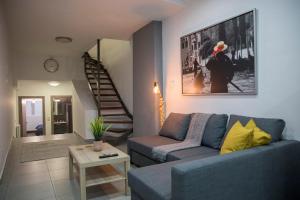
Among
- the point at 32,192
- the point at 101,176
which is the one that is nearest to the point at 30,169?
the point at 32,192

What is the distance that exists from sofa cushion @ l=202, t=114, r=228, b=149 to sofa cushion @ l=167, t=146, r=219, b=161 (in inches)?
3.6

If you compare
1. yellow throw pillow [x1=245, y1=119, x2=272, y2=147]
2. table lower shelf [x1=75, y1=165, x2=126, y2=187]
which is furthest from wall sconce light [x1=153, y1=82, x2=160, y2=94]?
yellow throw pillow [x1=245, y1=119, x2=272, y2=147]

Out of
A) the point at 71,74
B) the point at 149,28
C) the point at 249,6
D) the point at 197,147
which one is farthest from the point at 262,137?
the point at 71,74

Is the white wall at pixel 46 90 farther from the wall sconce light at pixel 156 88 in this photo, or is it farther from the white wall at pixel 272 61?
the white wall at pixel 272 61

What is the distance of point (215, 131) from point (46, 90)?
800cm

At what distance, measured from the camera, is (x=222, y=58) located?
2.91m

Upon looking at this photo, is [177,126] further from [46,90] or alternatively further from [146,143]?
[46,90]

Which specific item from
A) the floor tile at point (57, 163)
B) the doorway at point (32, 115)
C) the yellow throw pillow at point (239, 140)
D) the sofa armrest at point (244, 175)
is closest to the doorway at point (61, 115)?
the doorway at point (32, 115)

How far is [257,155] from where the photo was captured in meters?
1.78

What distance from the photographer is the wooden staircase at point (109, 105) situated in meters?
5.33

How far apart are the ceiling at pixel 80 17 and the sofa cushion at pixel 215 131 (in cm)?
198

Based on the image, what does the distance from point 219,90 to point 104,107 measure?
3975mm

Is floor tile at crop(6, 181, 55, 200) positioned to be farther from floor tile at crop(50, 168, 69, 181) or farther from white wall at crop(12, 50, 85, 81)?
white wall at crop(12, 50, 85, 81)

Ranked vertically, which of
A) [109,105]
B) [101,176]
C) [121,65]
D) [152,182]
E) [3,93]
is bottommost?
[101,176]
